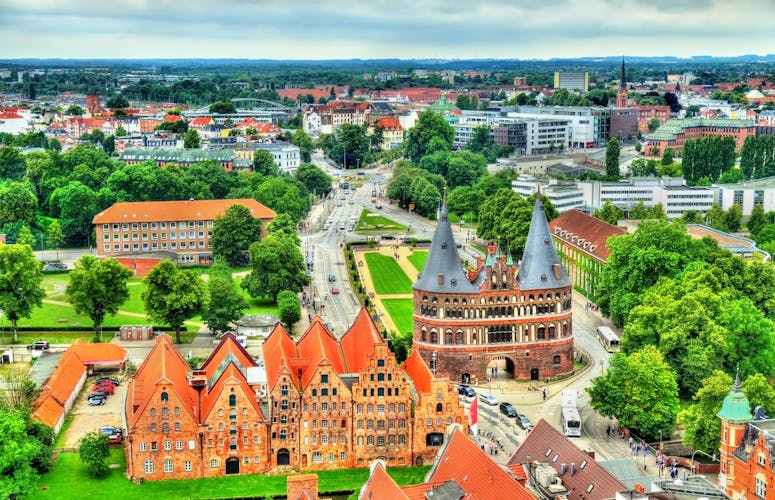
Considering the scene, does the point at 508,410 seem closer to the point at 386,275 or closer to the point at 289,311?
the point at 289,311

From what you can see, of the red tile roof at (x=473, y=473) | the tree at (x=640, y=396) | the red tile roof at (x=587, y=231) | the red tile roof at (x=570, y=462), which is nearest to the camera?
the red tile roof at (x=473, y=473)

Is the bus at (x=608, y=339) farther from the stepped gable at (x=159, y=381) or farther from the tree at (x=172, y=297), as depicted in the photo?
the stepped gable at (x=159, y=381)

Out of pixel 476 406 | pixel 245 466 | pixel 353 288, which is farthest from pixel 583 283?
pixel 245 466

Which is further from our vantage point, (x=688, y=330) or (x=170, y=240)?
(x=170, y=240)

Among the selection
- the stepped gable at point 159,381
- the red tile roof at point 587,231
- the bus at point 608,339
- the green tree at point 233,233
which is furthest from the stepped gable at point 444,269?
the green tree at point 233,233

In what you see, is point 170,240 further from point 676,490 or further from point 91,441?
point 676,490

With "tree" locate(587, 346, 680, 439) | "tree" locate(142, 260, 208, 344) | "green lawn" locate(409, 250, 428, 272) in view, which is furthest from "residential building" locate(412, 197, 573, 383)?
"green lawn" locate(409, 250, 428, 272)
